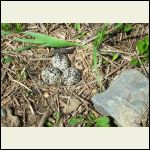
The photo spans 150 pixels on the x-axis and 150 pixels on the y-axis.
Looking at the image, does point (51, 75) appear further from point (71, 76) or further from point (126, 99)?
point (126, 99)

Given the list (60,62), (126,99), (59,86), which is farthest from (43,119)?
(126,99)

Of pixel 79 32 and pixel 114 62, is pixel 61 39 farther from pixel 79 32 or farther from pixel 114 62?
pixel 114 62

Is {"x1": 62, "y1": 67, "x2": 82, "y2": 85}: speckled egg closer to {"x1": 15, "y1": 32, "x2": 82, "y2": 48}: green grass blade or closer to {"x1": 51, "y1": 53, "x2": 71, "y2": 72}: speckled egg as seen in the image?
{"x1": 51, "y1": 53, "x2": 71, "y2": 72}: speckled egg

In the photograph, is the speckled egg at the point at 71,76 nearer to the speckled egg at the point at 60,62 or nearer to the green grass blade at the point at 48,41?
the speckled egg at the point at 60,62

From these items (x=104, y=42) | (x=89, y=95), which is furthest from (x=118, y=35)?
(x=89, y=95)

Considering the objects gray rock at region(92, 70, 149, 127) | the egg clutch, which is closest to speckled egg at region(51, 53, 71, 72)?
the egg clutch
